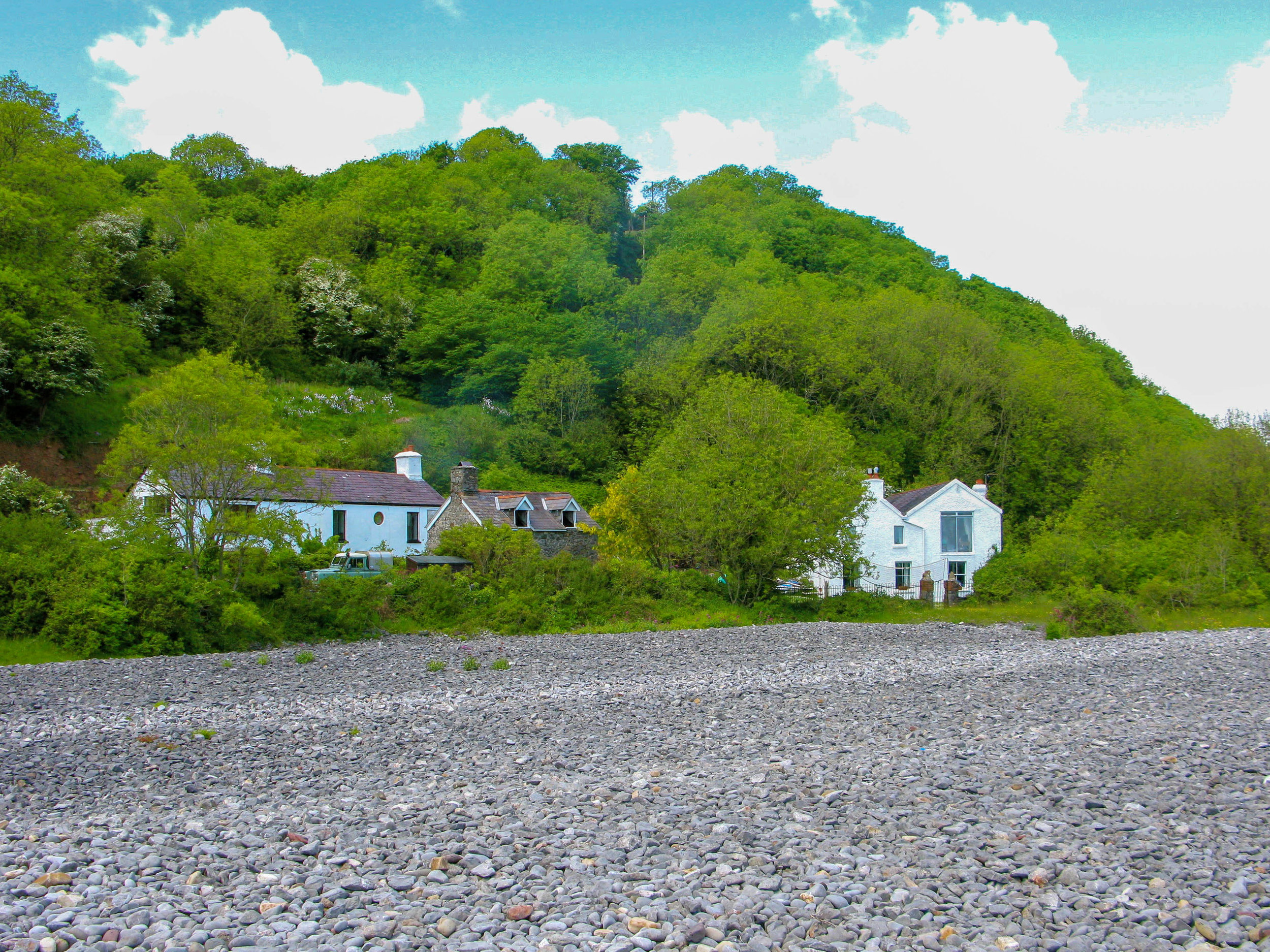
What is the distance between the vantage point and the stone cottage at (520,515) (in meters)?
36.2

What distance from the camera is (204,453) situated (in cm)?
2095

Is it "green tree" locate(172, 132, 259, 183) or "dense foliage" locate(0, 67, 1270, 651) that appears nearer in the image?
"dense foliage" locate(0, 67, 1270, 651)

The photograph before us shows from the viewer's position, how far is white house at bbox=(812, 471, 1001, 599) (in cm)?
3822

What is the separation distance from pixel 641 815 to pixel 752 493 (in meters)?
20.6

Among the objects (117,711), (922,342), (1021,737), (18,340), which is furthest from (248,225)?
(1021,737)

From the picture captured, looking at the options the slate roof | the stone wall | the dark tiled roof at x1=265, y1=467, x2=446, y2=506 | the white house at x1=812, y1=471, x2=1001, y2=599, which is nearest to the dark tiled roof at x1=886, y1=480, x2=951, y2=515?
the white house at x1=812, y1=471, x2=1001, y2=599

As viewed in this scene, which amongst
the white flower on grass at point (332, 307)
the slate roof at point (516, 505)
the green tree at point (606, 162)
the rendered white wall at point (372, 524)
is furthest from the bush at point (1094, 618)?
the green tree at point (606, 162)

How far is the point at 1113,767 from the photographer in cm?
886

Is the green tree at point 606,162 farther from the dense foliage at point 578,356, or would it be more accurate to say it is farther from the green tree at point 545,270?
the green tree at point 545,270

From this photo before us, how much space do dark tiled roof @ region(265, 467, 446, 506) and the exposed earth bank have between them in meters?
19.4

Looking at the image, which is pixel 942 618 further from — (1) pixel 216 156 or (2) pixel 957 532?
(1) pixel 216 156

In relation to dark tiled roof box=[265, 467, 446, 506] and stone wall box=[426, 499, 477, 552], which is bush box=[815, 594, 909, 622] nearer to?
stone wall box=[426, 499, 477, 552]

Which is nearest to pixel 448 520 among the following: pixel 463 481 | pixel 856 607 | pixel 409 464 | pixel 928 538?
pixel 463 481

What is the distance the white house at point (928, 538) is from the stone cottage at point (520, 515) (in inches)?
414
